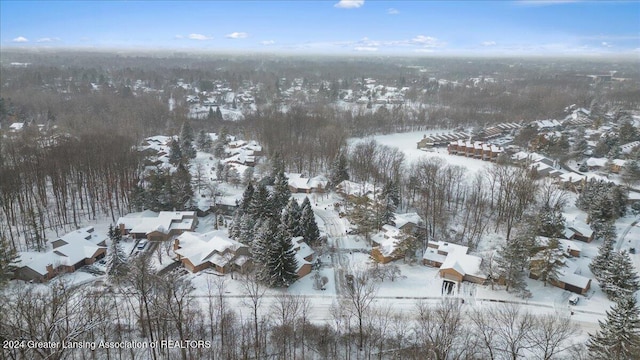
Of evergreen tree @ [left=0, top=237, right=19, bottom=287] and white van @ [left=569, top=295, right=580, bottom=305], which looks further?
white van @ [left=569, top=295, right=580, bottom=305]

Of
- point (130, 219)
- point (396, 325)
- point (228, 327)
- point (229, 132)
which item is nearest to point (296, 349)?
point (228, 327)

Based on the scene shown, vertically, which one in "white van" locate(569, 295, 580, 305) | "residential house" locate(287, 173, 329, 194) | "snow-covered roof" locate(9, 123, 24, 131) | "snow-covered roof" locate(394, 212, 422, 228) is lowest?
"white van" locate(569, 295, 580, 305)

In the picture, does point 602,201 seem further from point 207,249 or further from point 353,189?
point 207,249

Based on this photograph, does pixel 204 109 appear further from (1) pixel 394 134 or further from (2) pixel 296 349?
(2) pixel 296 349

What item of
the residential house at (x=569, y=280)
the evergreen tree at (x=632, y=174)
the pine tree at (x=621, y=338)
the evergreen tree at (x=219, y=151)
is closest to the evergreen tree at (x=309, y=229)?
the residential house at (x=569, y=280)

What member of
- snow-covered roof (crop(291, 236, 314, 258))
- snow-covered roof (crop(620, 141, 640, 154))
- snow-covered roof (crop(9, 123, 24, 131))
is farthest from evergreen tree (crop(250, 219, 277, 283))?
snow-covered roof (crop(620, 141, 640, 154))

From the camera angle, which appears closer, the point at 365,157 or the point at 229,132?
the point at 365,157

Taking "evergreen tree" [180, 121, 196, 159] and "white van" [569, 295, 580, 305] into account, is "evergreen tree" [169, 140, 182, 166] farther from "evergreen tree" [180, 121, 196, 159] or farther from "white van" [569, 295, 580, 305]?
"white van" [569, 295, 580, 305]
